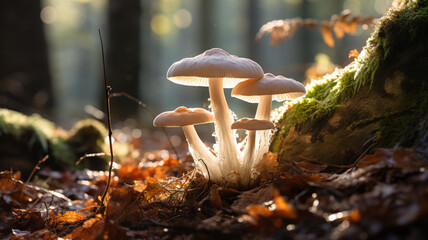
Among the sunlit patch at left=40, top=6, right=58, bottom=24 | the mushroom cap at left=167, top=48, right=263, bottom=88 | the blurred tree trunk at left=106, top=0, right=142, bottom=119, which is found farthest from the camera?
the blurred tree trunk at left=106, top=0, right=142, bottom=119

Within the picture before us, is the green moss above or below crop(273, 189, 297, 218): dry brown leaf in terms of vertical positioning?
below

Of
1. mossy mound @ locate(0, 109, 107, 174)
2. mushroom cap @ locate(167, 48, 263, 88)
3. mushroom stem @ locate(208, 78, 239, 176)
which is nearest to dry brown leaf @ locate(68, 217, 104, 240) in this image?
mushroom stem @ locate(208, 78, 239, 176)

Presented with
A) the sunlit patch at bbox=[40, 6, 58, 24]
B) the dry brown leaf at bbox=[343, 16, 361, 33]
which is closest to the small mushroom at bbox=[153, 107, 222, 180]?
the dry brown leaf at bbox=[343, 16, 361, 33]

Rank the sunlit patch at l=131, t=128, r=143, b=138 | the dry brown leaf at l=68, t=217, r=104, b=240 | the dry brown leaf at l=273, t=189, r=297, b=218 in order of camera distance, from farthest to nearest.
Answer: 1. the sunlit patch at l=131, t=128, r=143, b=138
2. the dry brown leaf at l=68, t=217, r=104, b=240
3. the dry brown leaf at l=273, t=189, r=297, b=218

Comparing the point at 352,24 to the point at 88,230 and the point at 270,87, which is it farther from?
the point at 88,230

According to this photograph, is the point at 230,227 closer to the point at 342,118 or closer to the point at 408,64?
the point at 342,118

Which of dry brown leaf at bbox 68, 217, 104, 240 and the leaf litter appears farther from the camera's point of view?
dry brown leaf at bbox 68, 217, 104, 240

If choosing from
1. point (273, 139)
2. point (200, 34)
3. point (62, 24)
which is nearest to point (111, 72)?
point (273, 139)

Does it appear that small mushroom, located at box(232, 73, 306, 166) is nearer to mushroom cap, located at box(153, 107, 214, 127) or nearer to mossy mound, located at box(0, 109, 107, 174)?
mushroom cap, located at box(153, 107, 214, 127)

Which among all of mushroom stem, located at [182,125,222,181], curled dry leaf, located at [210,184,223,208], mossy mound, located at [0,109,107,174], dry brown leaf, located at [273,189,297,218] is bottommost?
mossy mound, located at [0,109,107,174]
